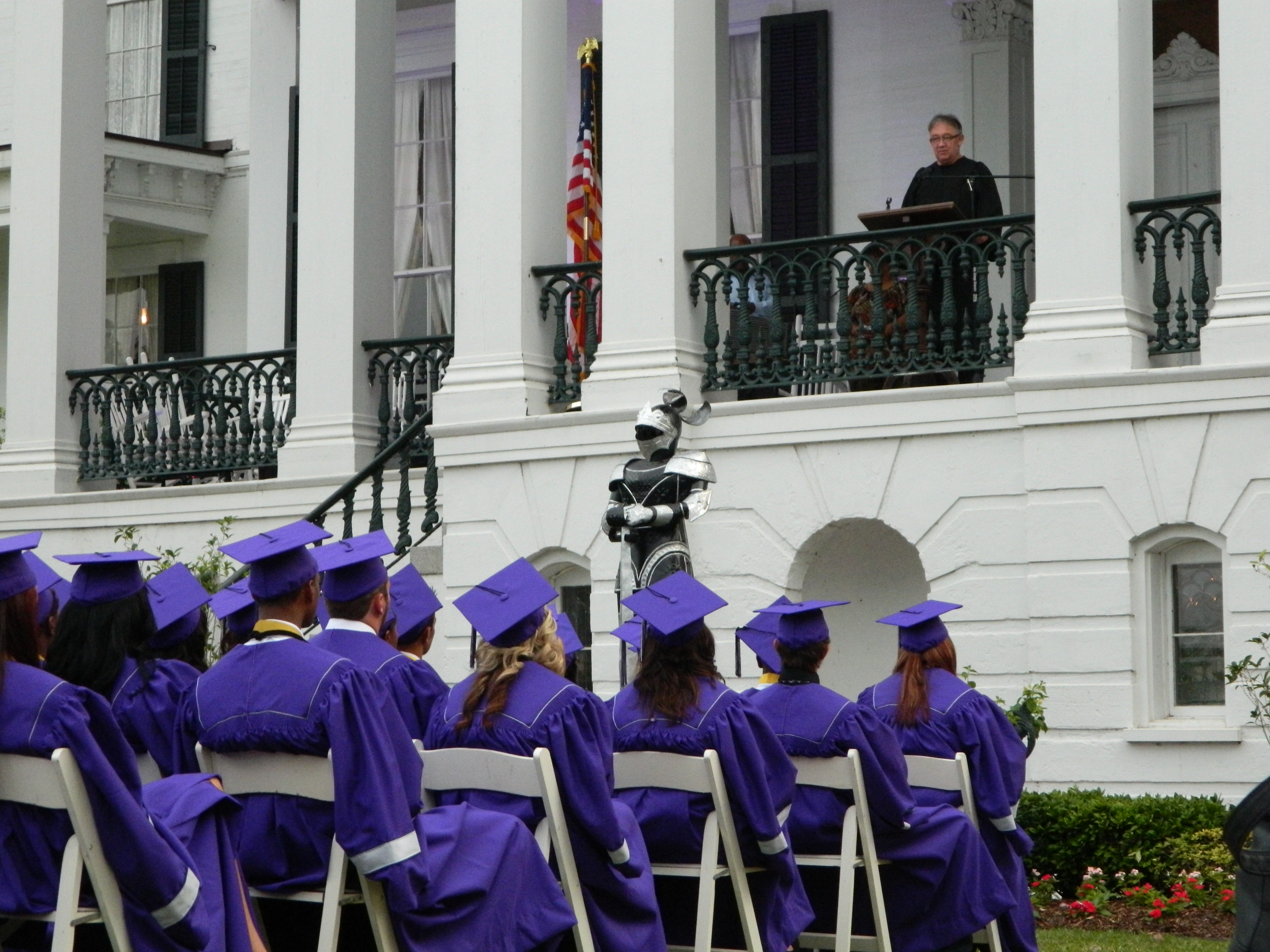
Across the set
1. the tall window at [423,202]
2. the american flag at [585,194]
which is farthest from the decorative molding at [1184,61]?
the tall window at [423,202]

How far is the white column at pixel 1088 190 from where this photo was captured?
42.2 feet

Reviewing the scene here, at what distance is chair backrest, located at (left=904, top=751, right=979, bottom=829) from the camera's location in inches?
348

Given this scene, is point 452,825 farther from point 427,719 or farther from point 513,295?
point 513,295

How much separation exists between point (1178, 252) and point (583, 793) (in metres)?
7.37

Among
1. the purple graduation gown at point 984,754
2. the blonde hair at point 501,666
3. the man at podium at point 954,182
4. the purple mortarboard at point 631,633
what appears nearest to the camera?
the blonde hair at point 501,666

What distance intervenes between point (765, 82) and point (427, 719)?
11.3 meters

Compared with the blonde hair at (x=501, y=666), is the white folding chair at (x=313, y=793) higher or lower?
lower

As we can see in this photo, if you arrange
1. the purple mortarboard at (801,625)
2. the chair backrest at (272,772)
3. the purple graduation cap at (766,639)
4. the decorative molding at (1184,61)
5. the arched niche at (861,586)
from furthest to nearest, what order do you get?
the decorative molding at (1184,61), the arched niche at (861,586), the purple graduation cap at (766,639), the purple mortarboard at (801,625), the chair backrest at (272,772)

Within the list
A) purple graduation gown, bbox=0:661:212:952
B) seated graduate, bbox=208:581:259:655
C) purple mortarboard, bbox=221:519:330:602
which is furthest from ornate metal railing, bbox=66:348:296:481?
purple graduation gown, bbox=0:661:212:952

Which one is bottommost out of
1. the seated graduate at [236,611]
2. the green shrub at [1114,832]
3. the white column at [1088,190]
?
the green shrub at [1114,832]

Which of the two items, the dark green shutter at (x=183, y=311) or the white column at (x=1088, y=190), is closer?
the white column at (x=1088, y=190)

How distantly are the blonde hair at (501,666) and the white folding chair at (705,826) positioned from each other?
20.2 inches

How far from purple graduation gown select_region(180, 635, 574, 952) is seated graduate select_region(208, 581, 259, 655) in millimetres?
1683

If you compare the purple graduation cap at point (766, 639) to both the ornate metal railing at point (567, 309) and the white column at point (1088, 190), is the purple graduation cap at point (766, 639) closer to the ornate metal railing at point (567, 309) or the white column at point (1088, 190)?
the white column at point (1088, 190)
